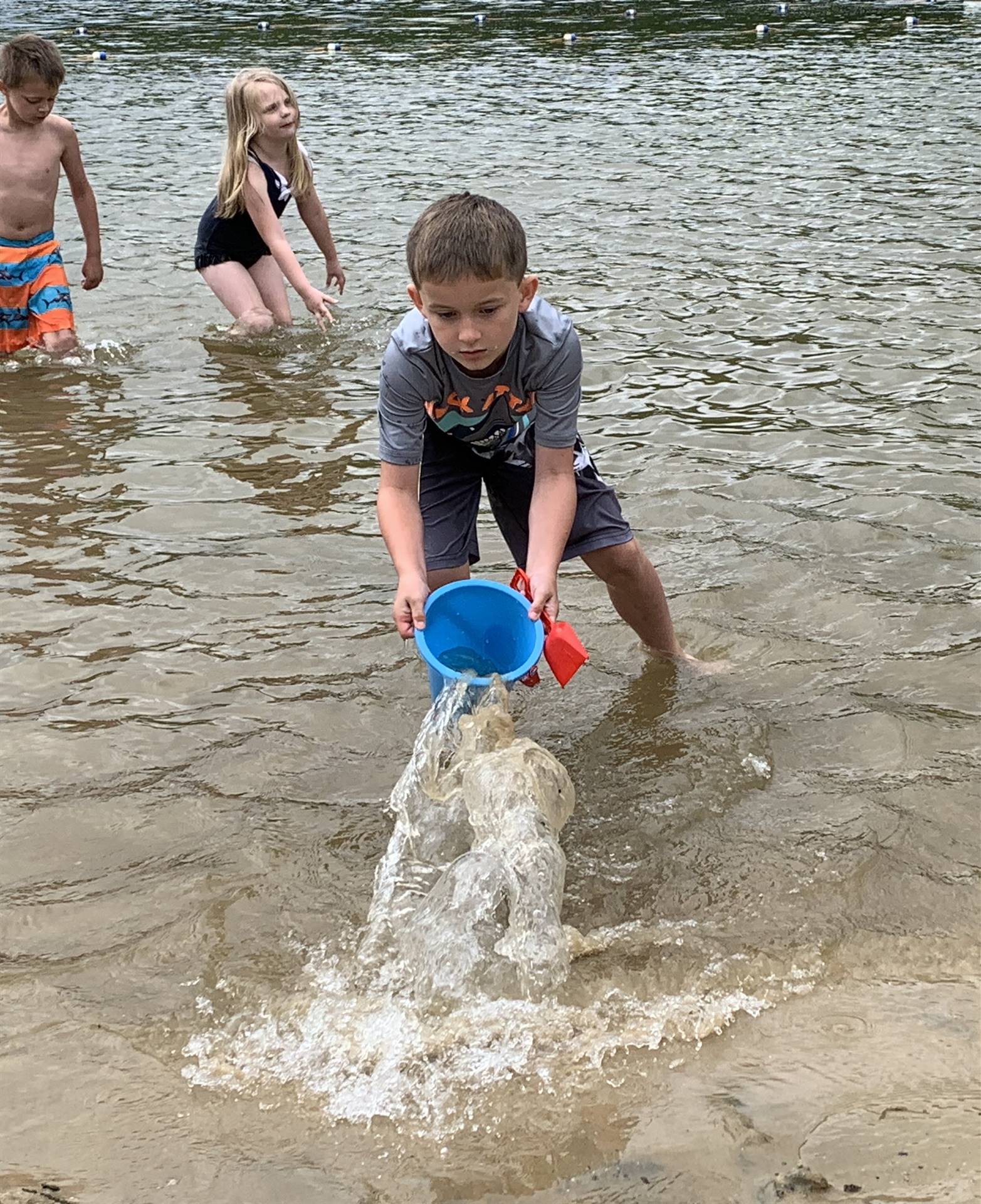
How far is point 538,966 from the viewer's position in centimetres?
312

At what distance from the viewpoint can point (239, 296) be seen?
27.0 feet

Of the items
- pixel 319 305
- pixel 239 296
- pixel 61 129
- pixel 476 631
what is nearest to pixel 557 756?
pixel 476 631

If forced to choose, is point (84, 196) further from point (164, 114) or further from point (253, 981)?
point (164, 114)

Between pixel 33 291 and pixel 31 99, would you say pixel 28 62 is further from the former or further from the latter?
pixel 33 291

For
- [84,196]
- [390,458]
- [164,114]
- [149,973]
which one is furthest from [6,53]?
[164,114]

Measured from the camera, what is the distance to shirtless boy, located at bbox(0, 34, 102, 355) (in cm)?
752

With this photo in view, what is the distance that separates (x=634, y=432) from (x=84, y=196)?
3.76 metres

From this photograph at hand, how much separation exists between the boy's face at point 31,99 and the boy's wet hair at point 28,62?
0.08ft

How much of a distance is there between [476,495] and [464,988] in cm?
163

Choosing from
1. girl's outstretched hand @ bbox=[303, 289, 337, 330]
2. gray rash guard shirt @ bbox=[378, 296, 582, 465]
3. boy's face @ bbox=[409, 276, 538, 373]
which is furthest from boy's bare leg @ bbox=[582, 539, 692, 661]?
girl's outstretched hand @ bbox=[303, 289, 337, 330]

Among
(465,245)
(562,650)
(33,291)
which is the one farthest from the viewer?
(33,291)

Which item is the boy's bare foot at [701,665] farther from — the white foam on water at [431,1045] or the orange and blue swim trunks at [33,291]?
the orange and blue swim trunks at [33,291]

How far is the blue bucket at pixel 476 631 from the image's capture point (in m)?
3.58

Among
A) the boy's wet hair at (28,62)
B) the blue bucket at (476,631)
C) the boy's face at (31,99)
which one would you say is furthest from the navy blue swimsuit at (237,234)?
the blue bucket at (476,631)
